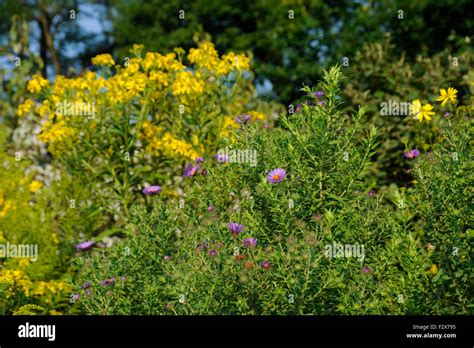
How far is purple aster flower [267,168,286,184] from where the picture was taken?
385 cm

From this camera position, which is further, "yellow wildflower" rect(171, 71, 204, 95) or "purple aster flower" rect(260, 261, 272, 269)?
"yellow wildflower" rect(171, 71, 204, 95)

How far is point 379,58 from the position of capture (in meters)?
8.88

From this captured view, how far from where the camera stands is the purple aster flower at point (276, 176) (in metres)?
3.85

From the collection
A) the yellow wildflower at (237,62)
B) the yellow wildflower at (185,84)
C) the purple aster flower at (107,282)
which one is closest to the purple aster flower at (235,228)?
the purple aster flower at (107,282)

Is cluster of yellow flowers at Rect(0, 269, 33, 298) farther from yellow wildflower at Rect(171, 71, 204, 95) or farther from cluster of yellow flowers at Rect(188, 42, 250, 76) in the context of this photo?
cluster of yellow flowers at Rect(188, 42, 250, 76)

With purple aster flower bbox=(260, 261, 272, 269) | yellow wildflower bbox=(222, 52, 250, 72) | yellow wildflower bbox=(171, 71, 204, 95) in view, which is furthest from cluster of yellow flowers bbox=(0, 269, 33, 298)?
yellow wildflower bbox=(222, 52, 250, 72)

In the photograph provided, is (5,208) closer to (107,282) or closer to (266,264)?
(107,282)

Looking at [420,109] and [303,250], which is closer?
[303,250]

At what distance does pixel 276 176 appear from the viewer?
3873mm

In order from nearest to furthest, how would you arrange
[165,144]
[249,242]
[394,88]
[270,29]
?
[249,242] → [165,144] → [394,88] → [270,29]

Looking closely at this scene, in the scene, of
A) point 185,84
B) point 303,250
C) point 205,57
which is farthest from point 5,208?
point 303,250

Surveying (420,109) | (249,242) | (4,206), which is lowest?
(249,242)

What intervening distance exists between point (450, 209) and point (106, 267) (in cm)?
205
